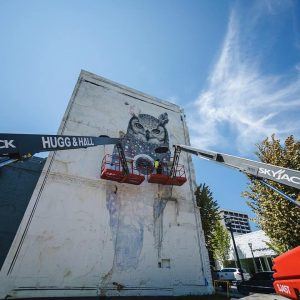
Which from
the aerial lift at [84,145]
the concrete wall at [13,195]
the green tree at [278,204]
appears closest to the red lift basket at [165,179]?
the green tree at [278,204]

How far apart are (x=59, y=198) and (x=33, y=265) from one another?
3772 millimetres

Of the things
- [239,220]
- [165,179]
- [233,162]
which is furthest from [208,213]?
[239,220]

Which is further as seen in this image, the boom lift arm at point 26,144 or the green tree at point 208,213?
the green tree at point 208,213

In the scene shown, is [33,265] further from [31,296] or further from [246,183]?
[246,183]

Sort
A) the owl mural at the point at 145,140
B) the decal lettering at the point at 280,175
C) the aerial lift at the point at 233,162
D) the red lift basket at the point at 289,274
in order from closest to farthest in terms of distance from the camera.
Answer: the red lift basket at the point at 289,274 → the aerial lift at the point at 233,162 → the decal lettering at the point at 280,175 → the owl mural at the point at 145,140

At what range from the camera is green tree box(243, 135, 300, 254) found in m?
12.6

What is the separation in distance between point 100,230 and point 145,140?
8594mm

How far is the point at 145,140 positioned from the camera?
64.4 ft

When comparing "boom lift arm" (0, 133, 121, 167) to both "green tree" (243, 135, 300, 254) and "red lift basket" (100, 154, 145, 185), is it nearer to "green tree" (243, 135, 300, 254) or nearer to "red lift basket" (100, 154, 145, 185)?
"red lift basket" (100, 154, 145, 185)

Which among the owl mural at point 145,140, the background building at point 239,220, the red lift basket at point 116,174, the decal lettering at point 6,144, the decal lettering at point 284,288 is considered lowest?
the decal lettering at point 284,288

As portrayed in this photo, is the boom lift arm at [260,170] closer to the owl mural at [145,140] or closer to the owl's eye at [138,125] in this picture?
the owl mural at [145,140]

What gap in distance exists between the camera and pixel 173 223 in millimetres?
16594

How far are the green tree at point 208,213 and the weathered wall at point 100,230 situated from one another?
645cm

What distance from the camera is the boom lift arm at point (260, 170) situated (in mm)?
5217
